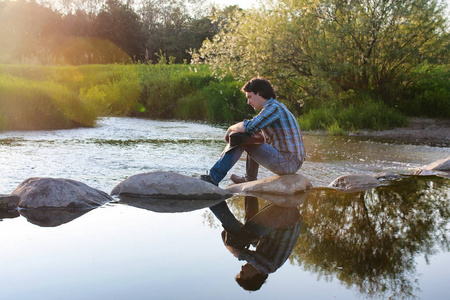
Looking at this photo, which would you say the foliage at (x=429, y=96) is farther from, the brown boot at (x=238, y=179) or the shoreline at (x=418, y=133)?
the brown boot at (x=238, y=179)

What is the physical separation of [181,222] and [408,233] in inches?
88.6

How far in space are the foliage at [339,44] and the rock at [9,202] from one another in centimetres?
962

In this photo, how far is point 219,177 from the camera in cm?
692

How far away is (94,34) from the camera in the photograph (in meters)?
42.4

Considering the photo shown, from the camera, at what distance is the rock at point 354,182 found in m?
7.25

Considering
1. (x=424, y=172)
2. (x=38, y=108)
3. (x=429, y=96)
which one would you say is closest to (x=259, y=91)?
(x=424, y=172)

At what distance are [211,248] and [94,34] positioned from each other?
133 feet

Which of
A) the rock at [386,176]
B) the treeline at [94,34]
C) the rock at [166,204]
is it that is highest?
the treeline at [94,34]

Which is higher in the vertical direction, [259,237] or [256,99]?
[256,99]

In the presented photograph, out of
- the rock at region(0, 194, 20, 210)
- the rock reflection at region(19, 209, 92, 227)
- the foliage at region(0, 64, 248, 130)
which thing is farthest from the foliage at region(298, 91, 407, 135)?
the rock at region(0, 194, 20, 210)

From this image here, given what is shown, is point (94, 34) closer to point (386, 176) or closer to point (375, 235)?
point (386, 176)

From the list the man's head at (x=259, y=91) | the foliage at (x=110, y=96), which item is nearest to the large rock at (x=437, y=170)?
the man's head at (x=259, y=91)

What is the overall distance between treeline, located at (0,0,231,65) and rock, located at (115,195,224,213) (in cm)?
3388

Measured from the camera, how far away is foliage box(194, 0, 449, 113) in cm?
1364
